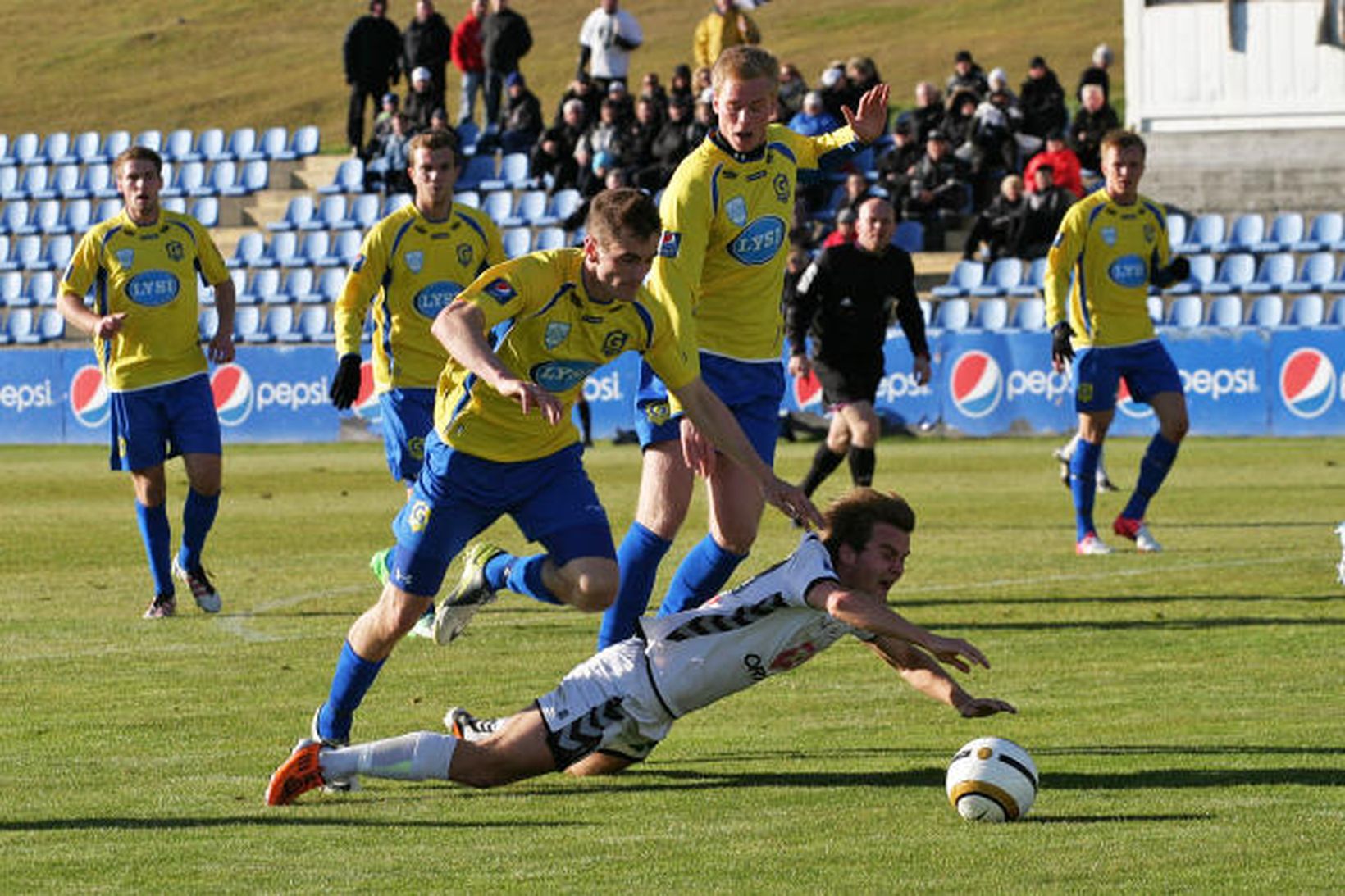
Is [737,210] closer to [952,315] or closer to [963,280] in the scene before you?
[952,315]

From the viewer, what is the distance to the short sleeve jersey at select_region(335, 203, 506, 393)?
37.8 ft

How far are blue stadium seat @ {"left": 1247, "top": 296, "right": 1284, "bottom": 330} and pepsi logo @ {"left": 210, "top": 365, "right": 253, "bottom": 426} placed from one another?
39.0 feet

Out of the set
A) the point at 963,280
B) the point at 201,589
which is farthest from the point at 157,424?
the point at 963,280

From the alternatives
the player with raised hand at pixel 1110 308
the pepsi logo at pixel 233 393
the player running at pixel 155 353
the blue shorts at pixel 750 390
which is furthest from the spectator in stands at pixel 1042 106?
the blue shorts at pixel 750 390

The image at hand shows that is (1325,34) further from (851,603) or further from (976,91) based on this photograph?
(851,603)

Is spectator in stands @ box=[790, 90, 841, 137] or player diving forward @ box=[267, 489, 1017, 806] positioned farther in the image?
spectator in stands @ box=[790, 90, 841, 137]

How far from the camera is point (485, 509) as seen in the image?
7.80 m

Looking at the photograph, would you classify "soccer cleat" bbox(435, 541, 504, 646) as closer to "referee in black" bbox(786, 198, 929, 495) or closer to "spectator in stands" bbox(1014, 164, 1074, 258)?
"referee in black" bbox(786, 198, 929, 495)

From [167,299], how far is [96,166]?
27.0 m

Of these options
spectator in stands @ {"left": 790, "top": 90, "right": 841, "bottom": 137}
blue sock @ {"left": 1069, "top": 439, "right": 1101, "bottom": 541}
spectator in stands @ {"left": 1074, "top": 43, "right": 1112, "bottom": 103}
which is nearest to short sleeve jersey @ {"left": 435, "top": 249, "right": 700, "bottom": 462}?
blue sock @ {"left": 1069, "top": 439, "right": 1101, "bottom": 541}

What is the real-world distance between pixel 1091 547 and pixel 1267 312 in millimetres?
13735

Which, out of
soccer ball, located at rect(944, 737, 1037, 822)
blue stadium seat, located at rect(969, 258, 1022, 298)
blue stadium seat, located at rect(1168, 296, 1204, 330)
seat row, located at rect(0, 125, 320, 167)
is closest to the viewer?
soccer ball, located at rect(944, 737, 1037, 822)

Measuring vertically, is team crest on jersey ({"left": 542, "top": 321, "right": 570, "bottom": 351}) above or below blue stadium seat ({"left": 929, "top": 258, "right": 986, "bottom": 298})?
above

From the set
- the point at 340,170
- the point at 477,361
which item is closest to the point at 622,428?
the point at 340,170
